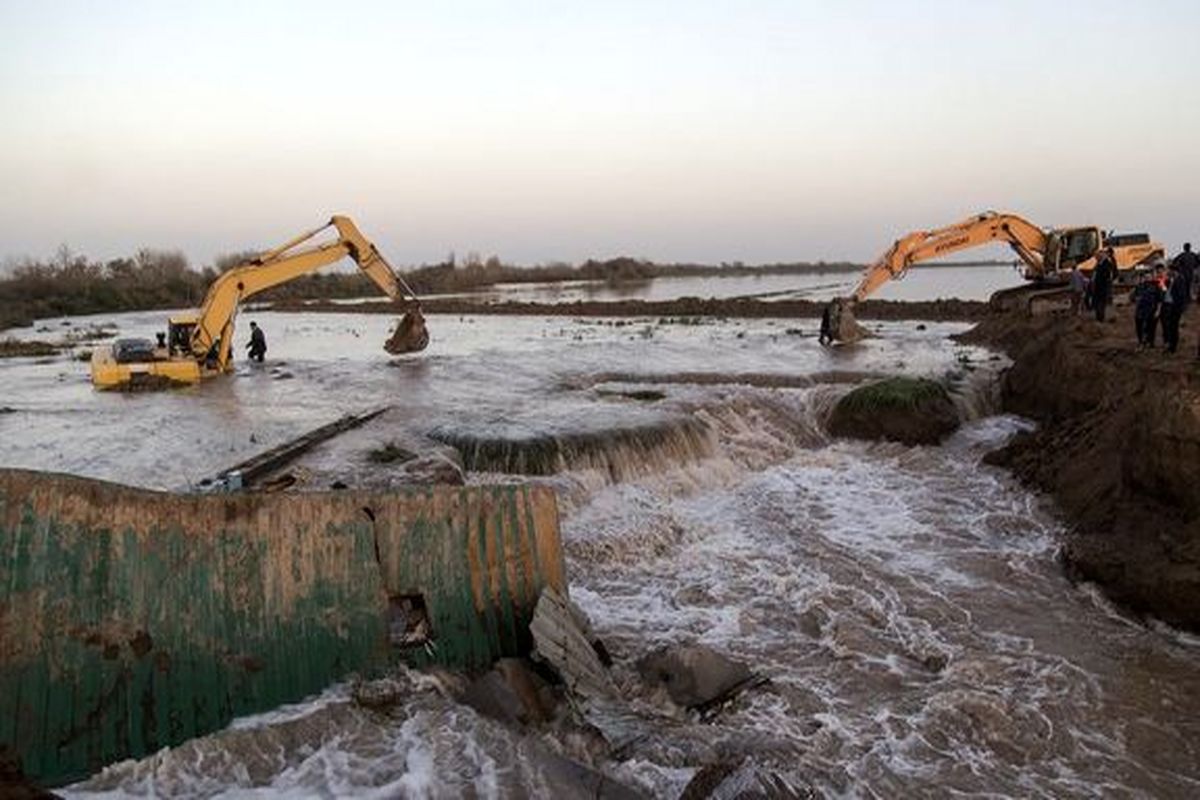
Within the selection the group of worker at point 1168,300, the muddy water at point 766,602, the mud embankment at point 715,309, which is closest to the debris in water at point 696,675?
the muddy water at point 766,602

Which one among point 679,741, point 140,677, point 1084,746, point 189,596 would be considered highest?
point 189,596

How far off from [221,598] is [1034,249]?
2671 cm

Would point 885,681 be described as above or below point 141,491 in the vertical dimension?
below

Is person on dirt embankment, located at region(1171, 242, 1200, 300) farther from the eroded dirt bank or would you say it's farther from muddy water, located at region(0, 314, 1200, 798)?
muddy water, located at region(0, 314, 1200, 798)

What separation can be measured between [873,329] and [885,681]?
1083 inches

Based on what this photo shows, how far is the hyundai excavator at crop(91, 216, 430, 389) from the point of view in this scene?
70.9 feet

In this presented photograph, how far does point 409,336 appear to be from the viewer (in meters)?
26.5

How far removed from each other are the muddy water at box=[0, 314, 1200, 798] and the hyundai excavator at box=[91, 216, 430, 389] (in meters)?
0.86

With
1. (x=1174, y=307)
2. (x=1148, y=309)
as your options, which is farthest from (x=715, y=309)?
(x=1174, y=307)

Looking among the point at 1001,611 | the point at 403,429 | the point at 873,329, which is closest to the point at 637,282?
the point at 873,329

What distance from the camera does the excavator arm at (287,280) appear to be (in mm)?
22547

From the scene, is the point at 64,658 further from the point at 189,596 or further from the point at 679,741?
the point at 679,741

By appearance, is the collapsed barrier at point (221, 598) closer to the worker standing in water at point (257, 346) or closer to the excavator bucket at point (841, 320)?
the worker standing in water at point (257, 346)

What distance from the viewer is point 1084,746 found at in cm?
677
